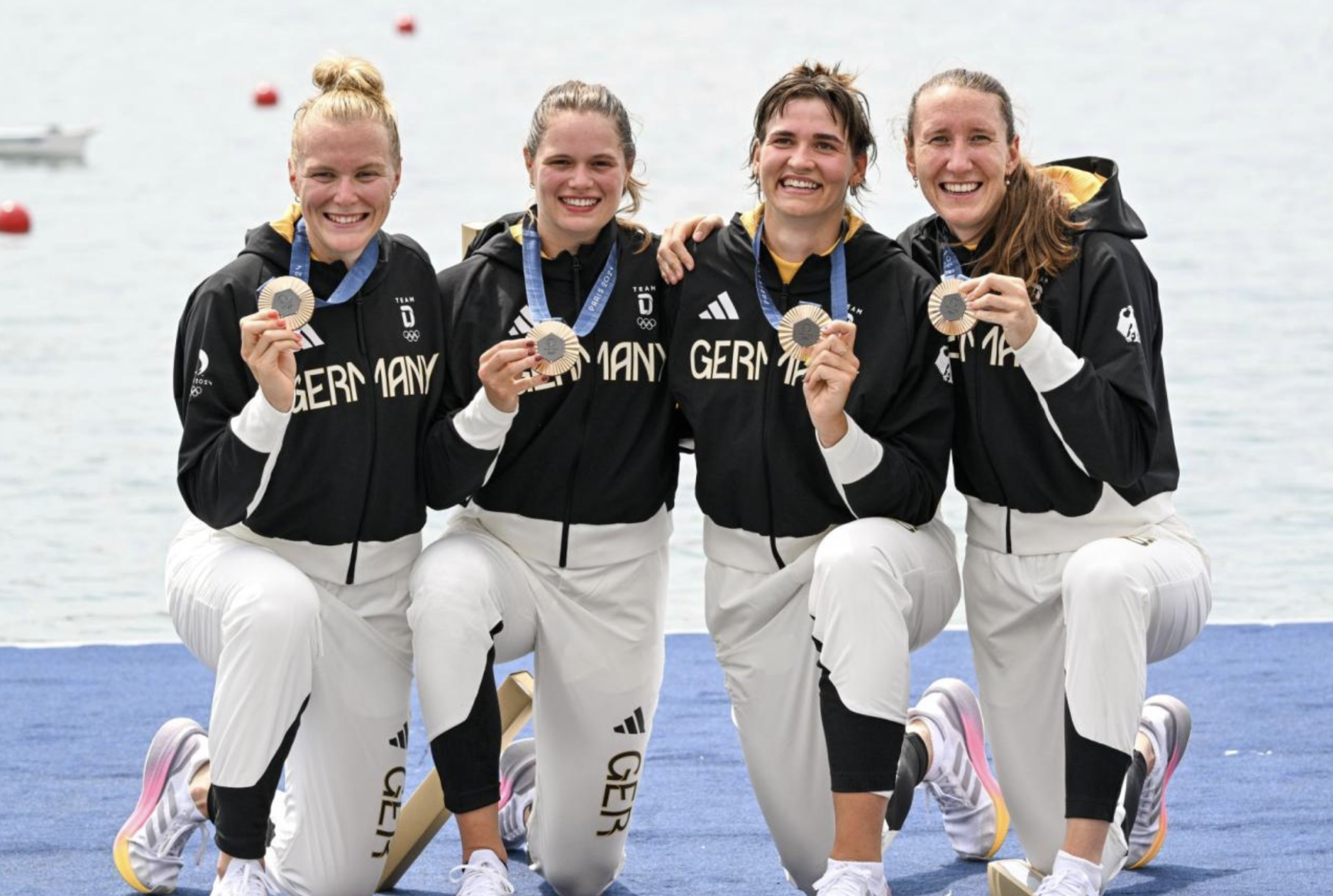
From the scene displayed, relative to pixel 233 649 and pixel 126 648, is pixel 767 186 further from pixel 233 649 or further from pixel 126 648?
pixel 126 648

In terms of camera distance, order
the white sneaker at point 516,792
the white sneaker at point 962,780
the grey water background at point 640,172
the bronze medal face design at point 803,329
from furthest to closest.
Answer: the grey water background at point 640,172, the white sneaker at point 516,792, the white sneaker at point 962,780, the bronze medal face design at point 803,329

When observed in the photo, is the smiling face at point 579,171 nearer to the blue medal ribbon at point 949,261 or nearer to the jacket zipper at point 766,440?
the jacket zipper at point 766,440

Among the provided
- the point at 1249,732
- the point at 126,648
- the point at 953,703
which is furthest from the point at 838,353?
the point at 126,648

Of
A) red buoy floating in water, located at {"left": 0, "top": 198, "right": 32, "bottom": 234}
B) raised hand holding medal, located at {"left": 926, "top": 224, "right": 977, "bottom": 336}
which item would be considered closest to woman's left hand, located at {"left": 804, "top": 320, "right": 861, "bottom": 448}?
raised hand holding medal, located at {"left": 926, "top": 224, "right": 977, "bottom": 336}

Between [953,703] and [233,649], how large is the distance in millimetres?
1478

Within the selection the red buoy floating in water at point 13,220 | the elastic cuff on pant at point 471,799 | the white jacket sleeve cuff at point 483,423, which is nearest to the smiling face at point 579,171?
the white jacket sleeve cuff at point 483,423

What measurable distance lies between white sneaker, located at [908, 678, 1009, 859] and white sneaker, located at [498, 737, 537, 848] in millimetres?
780

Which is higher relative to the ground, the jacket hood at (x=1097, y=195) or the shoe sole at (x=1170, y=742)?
the jacket hood at (x=1097, y=195)

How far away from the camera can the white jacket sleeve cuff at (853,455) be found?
3.48 meters

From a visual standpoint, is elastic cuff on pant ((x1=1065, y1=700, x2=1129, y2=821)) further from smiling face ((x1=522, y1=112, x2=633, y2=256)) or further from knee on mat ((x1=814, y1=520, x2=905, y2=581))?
smiling face ((x1=522, y1=112, x2=633, y2=256))

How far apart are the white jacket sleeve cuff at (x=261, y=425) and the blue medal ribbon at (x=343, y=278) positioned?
0.26 meters

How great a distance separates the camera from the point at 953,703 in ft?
13.3

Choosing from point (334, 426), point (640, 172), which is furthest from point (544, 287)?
point (640, 172)

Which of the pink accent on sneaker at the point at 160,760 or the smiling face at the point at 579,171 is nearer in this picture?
the smiling face at the point at 579,171
